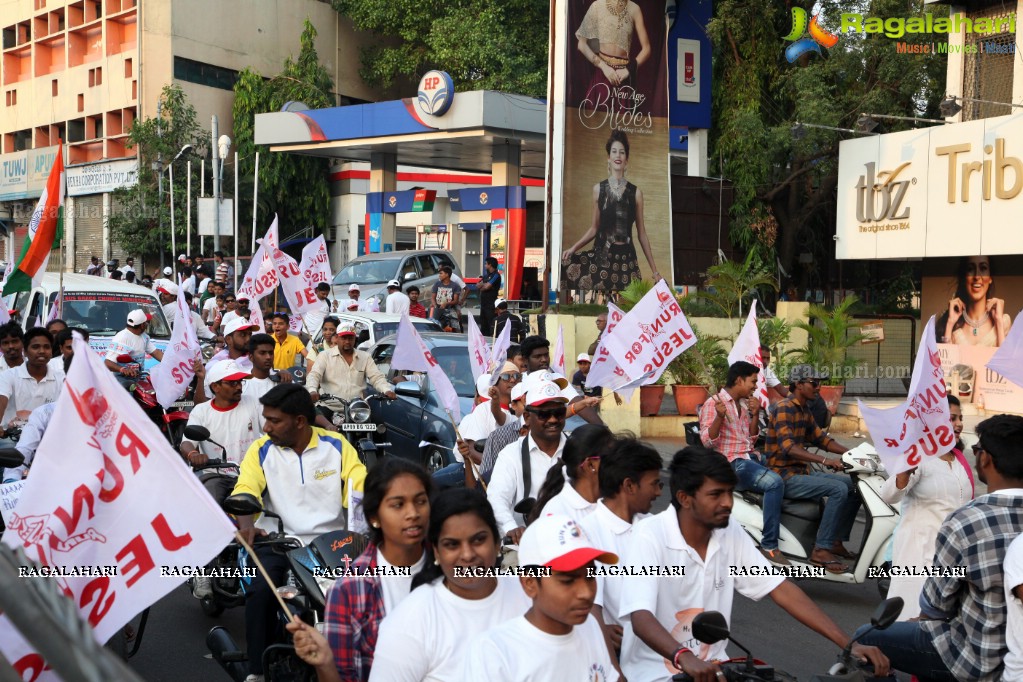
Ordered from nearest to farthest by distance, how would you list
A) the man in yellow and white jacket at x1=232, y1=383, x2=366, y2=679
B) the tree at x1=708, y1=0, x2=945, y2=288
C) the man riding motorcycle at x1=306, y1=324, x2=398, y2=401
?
the man in yellow and white jacket at x1=232, y1=383, x2=366, y2=679 → the man riding motorcycle at x1=306, y1=324, x2=398, y2=401 → the tree at x1=708, y1=0, x2=945, y2=288

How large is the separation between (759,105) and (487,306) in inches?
371

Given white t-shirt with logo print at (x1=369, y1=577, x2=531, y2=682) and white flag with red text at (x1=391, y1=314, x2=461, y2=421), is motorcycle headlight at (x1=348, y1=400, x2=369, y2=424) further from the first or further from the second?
white t-shirt with logo print at (x1=369, y1=577, x2=531, y2=682)

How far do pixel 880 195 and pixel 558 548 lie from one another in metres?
17.9

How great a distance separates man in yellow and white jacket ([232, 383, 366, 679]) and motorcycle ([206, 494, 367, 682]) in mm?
374

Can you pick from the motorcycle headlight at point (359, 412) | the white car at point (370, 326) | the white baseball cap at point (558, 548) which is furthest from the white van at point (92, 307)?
the white baseball cap at point (558, 548)

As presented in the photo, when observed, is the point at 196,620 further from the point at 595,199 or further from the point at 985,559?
the point at 595,199

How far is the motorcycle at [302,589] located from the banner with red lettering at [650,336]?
5.11m

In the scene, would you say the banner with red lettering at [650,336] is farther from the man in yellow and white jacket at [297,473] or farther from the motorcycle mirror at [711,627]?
the motorcycle mirror at [711,627]

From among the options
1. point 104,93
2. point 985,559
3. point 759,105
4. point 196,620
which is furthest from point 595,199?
point 104,93

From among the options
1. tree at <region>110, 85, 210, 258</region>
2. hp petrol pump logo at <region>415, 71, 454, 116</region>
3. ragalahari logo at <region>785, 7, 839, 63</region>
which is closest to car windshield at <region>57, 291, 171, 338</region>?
ragalahari logo at <region>785, 7, 839, 63</region>

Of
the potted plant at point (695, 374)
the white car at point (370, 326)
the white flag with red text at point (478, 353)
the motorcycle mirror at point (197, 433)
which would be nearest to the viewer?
the motorcycle mirror at point (197, 433)

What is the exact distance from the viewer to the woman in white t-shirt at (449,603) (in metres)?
3.48

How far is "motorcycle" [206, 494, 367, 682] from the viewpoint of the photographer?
4.88 m

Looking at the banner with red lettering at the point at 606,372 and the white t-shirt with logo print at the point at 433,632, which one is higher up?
the banner with red lettering at the point at 606,372
